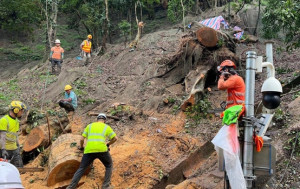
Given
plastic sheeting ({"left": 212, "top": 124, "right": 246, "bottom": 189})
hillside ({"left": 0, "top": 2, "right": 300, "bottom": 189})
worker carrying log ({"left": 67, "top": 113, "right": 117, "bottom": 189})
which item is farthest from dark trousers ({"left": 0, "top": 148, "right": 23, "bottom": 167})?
plastic sheeting ({"left": 212, "top": 124, "right": 246, "bottom": 189})

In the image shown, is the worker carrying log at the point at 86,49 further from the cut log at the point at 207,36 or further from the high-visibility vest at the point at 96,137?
the high-visibility vest at the point at 96,137

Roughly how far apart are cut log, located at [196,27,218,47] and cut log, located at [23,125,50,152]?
18.7ft

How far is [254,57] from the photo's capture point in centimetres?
391

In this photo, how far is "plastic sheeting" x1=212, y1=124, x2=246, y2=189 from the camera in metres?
3.73

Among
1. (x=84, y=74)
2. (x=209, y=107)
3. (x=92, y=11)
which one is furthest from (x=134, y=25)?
(x=209, y=107)

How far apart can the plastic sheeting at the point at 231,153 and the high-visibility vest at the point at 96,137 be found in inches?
101

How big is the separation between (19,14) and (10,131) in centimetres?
1977

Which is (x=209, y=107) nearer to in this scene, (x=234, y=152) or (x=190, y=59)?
(x=190, y=59)

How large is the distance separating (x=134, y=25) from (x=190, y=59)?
14.5 meters

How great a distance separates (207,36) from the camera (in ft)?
32.6

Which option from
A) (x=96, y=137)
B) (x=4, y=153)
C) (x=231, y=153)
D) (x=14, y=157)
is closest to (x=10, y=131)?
(x=4, y=153)

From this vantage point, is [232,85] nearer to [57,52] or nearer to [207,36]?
[207,36]

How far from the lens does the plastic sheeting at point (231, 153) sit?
Answer: 3732 millimetres

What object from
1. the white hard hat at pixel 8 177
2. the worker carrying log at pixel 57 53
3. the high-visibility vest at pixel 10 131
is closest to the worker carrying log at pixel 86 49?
the worker carrying log at pixel 57 53
